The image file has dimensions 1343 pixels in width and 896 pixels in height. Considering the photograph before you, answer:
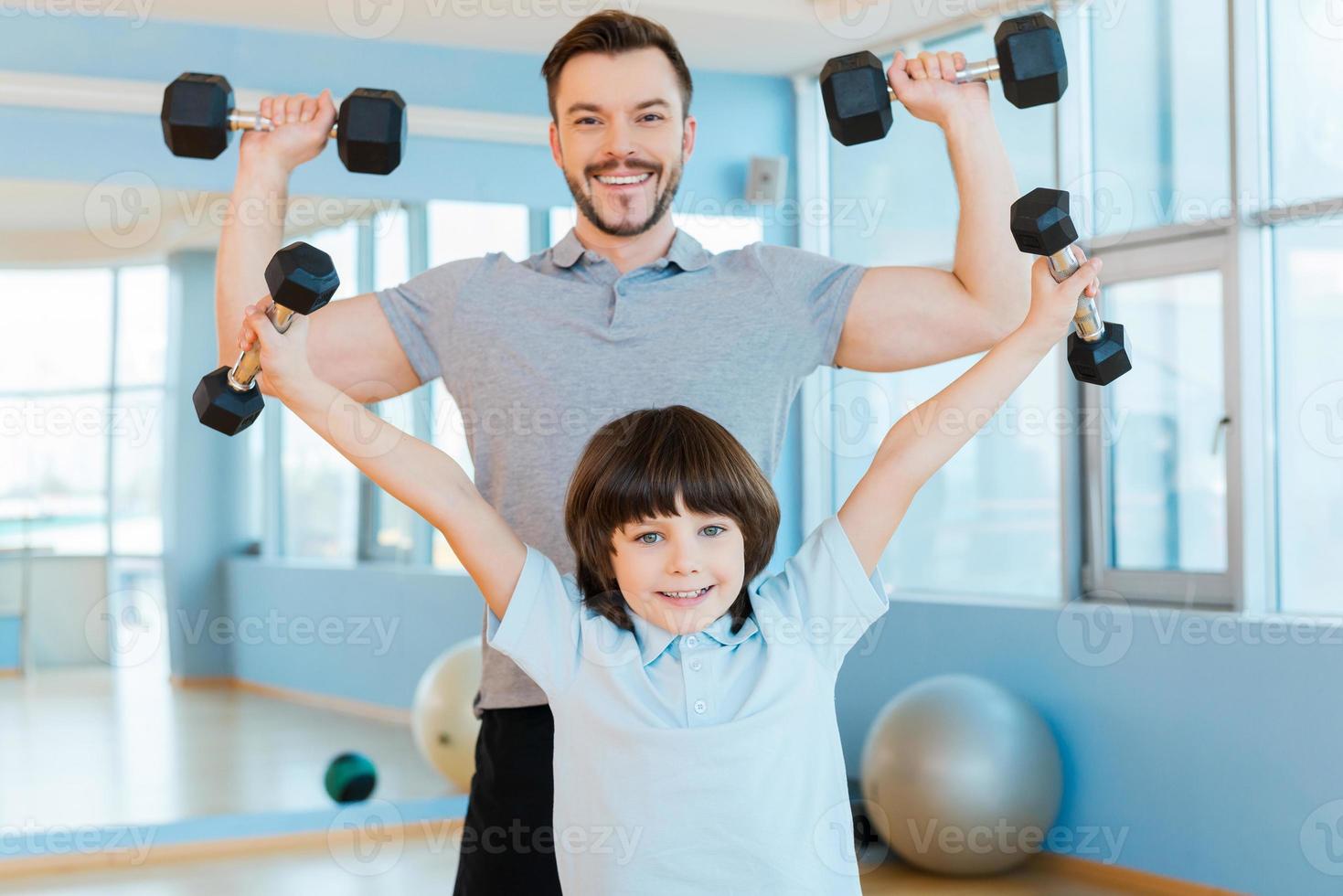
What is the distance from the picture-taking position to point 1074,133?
4.16 metres

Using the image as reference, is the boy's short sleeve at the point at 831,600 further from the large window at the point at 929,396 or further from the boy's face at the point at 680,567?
the large window at the point at 929,396

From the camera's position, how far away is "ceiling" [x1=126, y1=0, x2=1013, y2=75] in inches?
161

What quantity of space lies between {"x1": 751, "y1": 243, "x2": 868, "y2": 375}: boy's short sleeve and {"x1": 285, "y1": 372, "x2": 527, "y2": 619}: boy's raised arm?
0.44m

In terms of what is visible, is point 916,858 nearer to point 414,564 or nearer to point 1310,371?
point 1310,371

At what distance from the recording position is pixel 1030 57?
1.61 metres

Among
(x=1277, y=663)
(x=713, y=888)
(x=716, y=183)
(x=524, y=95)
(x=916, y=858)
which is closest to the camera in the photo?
(x=713, y=888)

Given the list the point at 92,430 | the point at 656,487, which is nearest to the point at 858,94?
the point at 656,487

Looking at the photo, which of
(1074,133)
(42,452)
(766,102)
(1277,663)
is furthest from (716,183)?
(42,452)

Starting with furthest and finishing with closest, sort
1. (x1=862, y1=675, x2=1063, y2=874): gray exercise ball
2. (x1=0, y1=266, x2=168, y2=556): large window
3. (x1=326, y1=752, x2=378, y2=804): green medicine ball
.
Answer: (x1=0, y1=266, x2=168, y2=556): large window → (x1=326, y1=752, x2=378, y2=804): green medicine ball → (x1=862, y1=675, x2=1063, y2=874): gray exercise ball

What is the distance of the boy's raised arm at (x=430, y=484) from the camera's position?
1363mm

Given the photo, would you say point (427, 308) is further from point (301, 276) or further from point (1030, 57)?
point (1030, 57)

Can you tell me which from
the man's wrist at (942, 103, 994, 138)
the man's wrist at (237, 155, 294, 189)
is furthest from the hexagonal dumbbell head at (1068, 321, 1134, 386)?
the man's wrist at (237, 155, 294, 189)

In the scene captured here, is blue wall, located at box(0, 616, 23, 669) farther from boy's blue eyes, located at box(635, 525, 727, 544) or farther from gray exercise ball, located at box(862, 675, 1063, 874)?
boy's blue eyes, located at box(635, 525, 727, 544)

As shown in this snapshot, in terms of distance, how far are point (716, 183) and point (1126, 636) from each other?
2.12m
